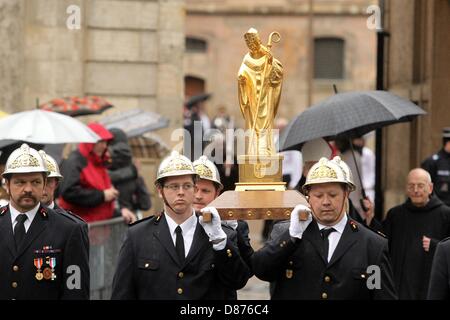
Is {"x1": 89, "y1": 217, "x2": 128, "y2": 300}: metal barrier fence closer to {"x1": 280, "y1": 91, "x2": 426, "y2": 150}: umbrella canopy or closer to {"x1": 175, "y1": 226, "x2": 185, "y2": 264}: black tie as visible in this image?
{"x1": 280, "y1": 91, "x2": 426, "y2": 150}: umbrella canopy

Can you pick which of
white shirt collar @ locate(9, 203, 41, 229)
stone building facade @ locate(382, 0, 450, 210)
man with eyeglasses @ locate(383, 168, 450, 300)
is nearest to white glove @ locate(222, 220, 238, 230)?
white shirt collar @ locate(9, 203, 41, 229)

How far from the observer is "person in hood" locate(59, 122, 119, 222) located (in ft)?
53.1

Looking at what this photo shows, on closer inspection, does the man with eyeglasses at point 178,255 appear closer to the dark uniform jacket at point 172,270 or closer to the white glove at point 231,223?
the dark uniform jacket at point 172,270

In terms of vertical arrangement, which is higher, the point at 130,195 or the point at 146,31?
the point at 146,31

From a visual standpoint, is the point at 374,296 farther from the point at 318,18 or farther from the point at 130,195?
the point at 318,18

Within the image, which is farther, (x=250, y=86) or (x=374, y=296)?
(x=250, y=86)

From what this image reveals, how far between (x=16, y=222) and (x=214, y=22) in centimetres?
4003

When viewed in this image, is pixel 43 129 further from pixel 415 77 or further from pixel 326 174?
pixel 326 174

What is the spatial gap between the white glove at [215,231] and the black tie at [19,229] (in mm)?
1379

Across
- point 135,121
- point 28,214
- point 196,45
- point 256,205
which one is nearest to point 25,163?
point 28,214

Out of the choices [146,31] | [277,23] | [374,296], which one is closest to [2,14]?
[146,31]

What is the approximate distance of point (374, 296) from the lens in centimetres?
943
